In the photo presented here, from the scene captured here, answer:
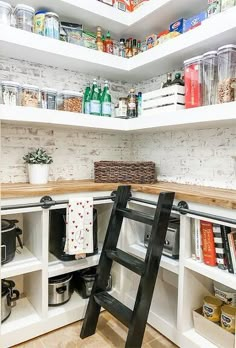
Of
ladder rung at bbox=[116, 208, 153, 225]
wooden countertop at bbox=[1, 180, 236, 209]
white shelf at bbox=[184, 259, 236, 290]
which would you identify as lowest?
white shelf at bbox=[184, 259, 236, 290]

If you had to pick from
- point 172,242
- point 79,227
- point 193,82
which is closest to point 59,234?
point 79,227

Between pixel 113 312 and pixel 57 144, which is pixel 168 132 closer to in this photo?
pixel 57 144

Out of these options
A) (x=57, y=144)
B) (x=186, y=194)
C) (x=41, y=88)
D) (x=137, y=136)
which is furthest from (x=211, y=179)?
(x=41, y=88)

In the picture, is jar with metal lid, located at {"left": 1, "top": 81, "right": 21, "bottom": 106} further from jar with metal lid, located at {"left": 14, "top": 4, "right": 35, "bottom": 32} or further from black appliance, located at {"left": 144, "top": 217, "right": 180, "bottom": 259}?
black appliance, located at {"left": 144, "top": 217, "right": 180, "bottom": 259}

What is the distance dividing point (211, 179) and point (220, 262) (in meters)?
0.68

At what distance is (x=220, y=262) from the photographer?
4.55ft

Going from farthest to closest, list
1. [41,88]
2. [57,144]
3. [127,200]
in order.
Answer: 1. [57,144]
2. [41,88]
3. [127,200]

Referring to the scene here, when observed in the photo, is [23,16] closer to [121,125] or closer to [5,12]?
[5,12]

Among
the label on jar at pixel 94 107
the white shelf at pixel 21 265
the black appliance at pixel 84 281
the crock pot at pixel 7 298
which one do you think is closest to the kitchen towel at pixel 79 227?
the white shelf at pixel 21 265

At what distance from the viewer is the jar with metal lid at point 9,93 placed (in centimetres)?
169

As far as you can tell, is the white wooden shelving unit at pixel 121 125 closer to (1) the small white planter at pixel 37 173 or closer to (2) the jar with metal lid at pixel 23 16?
(2) the jar with metal lid at pixel 23 16

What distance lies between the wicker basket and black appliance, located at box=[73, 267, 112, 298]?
0.74 meters

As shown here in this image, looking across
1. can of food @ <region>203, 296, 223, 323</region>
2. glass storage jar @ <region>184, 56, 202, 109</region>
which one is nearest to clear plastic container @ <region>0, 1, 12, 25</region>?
glass storage jar @ <region>184, 56, 202, 109</region>

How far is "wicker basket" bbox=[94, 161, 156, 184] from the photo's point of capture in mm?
1998
